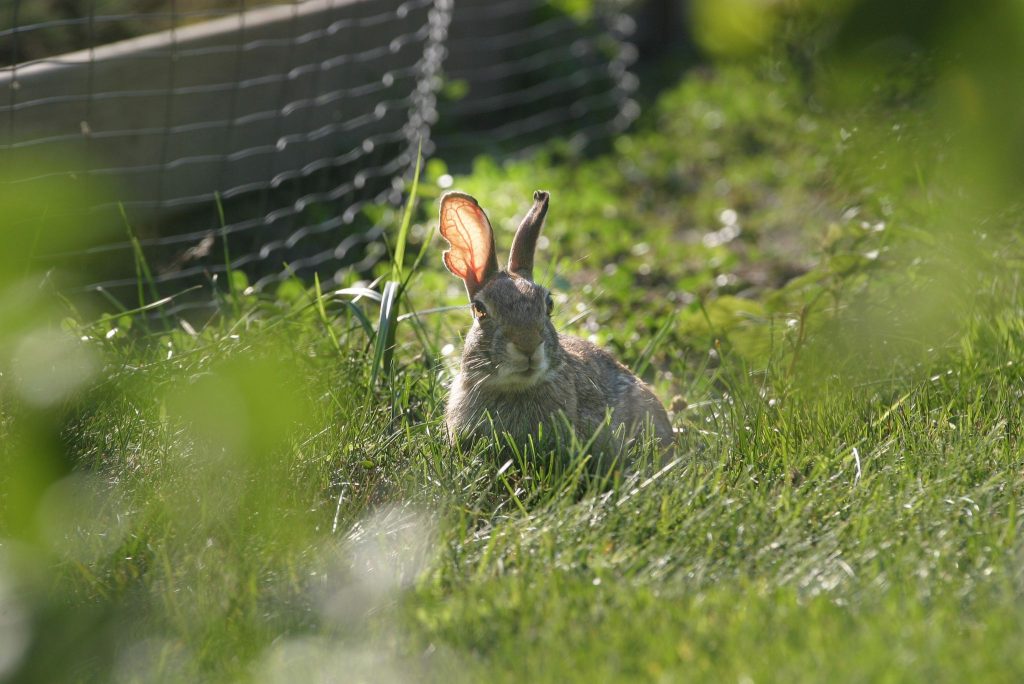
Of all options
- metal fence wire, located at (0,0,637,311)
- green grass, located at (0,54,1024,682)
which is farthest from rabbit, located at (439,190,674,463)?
metal fence wire, located at (0,0,637,311)

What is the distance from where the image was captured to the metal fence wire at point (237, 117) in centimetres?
512

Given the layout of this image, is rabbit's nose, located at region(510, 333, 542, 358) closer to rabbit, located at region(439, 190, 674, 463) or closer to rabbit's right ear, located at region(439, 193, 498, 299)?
rabbit, located at region(439, 190, 674, 463)

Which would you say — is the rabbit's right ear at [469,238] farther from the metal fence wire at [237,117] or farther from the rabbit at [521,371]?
the metal fence wire at [237,117]

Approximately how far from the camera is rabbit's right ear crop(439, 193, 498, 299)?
12.4 ft

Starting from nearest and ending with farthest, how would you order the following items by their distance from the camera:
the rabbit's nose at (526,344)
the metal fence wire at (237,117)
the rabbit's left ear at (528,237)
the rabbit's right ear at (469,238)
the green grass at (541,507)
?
the green grass at (541,507) < the rabbit's nose at (526,344) < the rabbit's right ear at (469,238) < the rabbit's left ear at (528,237) < the metal fence wire at (237,117)

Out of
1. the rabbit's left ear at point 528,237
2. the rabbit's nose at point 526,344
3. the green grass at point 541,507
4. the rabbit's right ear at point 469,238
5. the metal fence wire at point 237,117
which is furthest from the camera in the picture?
the metal fence wire at point 237,117

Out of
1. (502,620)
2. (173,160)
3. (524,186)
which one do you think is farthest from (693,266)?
(502,620)

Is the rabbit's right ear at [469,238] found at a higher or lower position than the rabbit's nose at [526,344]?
higher

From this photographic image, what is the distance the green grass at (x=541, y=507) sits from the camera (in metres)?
1.67

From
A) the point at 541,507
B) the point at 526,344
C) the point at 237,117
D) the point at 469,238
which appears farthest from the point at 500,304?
the point at 237,117

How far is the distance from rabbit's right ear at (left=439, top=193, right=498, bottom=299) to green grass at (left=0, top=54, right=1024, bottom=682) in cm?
33

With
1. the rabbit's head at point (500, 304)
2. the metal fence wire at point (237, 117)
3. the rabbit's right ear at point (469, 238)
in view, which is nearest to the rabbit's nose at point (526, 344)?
the rabbit's head at point (500, 304)

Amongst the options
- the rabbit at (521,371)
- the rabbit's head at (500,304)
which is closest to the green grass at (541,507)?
the rabbit at (521,371)

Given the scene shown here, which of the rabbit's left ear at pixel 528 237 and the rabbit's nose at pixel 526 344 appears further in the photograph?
the rabbit's left ear at pixel 528 237
